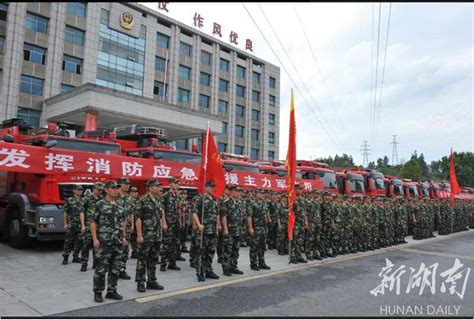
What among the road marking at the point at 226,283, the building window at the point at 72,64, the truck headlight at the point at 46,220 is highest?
the building window at the point at 72,64

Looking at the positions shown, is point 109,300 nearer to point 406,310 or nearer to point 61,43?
point 406,310

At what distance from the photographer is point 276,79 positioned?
4991 centimetres

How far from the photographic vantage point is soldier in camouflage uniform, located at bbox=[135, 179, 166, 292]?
5703mm

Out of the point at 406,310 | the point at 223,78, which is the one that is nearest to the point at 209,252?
the point at 406,310

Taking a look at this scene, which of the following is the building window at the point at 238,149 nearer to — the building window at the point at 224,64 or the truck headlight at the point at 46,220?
the building window at the point at 224,64

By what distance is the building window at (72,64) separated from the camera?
90.1 feet

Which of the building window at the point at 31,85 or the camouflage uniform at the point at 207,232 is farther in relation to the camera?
the building window at the point at 31,85

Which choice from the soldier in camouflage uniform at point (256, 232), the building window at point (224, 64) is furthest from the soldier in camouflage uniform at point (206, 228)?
the building window at point (224, 64)

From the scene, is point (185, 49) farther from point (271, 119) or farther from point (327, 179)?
point (327, 179)

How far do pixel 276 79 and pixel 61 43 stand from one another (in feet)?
95.1

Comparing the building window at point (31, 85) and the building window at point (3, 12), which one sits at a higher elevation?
the building window at point (3, 12)

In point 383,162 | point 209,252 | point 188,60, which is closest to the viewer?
point 209,252

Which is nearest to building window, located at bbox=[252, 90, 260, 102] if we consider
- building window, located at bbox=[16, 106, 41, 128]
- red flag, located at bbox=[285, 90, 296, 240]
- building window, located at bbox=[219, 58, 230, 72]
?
building window, located at bbox=[219, 58, 230, 72]

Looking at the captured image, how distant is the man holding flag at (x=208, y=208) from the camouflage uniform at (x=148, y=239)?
0.83 meters
